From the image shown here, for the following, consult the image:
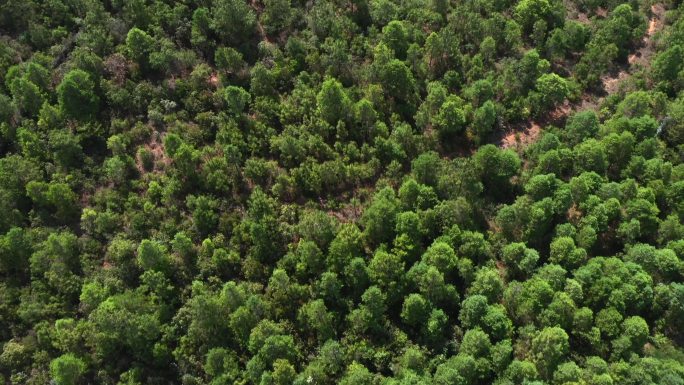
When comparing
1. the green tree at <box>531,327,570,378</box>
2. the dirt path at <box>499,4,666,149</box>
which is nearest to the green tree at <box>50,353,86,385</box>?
the green tree at <box>531,327,570,378</box>

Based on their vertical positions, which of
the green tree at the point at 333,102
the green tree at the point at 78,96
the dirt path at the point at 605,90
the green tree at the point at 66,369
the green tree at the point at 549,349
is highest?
the dirt path at the point at 605,90

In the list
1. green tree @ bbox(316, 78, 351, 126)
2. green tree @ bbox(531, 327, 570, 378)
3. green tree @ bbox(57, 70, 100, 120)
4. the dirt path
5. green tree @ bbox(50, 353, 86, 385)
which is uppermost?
the dirt path

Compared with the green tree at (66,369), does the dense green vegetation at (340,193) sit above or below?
above

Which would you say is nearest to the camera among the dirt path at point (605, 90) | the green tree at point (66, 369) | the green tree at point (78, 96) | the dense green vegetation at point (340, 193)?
the green tree at point (66, 369)

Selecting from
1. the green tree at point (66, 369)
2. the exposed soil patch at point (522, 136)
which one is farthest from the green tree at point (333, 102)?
the green tree at point (66, 369)

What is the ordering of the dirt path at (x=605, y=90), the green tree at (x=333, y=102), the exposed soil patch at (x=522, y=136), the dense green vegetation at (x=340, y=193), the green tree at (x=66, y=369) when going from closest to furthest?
the green tree at (x=66, y=369)
the dense green vegetation at (x=340, y=193)
the green tree at (x=333, y=102)
the exposed soil patch at (x=522, y=136)
the dirt path at (x=605, y=90)

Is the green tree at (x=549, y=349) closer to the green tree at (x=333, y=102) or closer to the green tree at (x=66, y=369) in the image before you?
the green tree at (x=333, y=102)

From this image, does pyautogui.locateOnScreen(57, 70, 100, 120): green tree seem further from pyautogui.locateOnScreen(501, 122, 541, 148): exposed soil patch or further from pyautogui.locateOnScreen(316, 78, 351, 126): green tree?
pyautogui.locateOnScreen(501, 122, 541, 148): exposed soil patch
